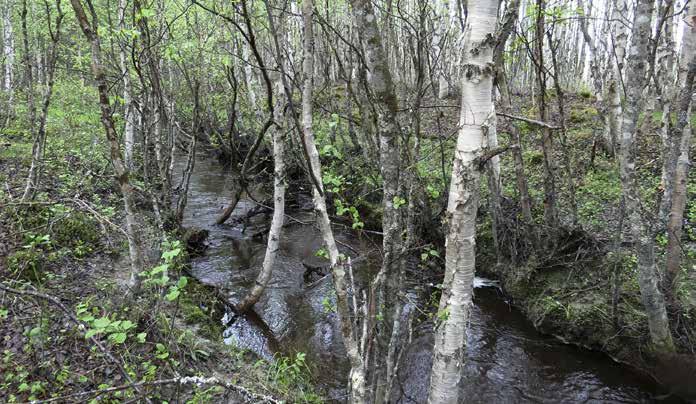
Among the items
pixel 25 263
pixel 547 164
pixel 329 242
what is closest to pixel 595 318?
pixel 547 164

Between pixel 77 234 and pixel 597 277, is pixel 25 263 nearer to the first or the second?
pixel 77 234

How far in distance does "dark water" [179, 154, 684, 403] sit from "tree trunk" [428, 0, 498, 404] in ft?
3.41

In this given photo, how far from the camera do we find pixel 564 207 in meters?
8.69

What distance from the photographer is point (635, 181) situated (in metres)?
4.55

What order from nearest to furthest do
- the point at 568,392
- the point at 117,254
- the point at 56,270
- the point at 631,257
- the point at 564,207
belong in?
the point at 568,392 → the point at 56,270 → the point at 631,257 → the point at 117,254 → the point at 564,207

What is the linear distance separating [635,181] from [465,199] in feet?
9.64

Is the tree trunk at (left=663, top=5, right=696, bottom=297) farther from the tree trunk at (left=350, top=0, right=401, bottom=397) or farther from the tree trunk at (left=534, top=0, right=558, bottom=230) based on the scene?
the tree trunk at (left=350, top=0, right=401, bottom=397)

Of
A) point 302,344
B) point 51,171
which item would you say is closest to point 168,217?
point 51,171

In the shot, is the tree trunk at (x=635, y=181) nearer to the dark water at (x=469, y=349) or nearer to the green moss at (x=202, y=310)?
Answer: the dark water at (x=469, y=349)

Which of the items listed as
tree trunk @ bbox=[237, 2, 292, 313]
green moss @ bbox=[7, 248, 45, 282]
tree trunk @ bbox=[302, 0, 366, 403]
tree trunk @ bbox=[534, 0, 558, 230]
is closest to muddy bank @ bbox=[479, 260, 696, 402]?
tree trunk @ bbox=[534, 0, 558, 230]

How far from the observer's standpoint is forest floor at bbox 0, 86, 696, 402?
13.0 ft

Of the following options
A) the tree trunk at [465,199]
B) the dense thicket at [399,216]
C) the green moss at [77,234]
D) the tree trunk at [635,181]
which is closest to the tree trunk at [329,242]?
the dense thicket at [399,216]

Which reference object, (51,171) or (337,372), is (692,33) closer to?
(337,372)

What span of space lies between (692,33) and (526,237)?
141 inches
